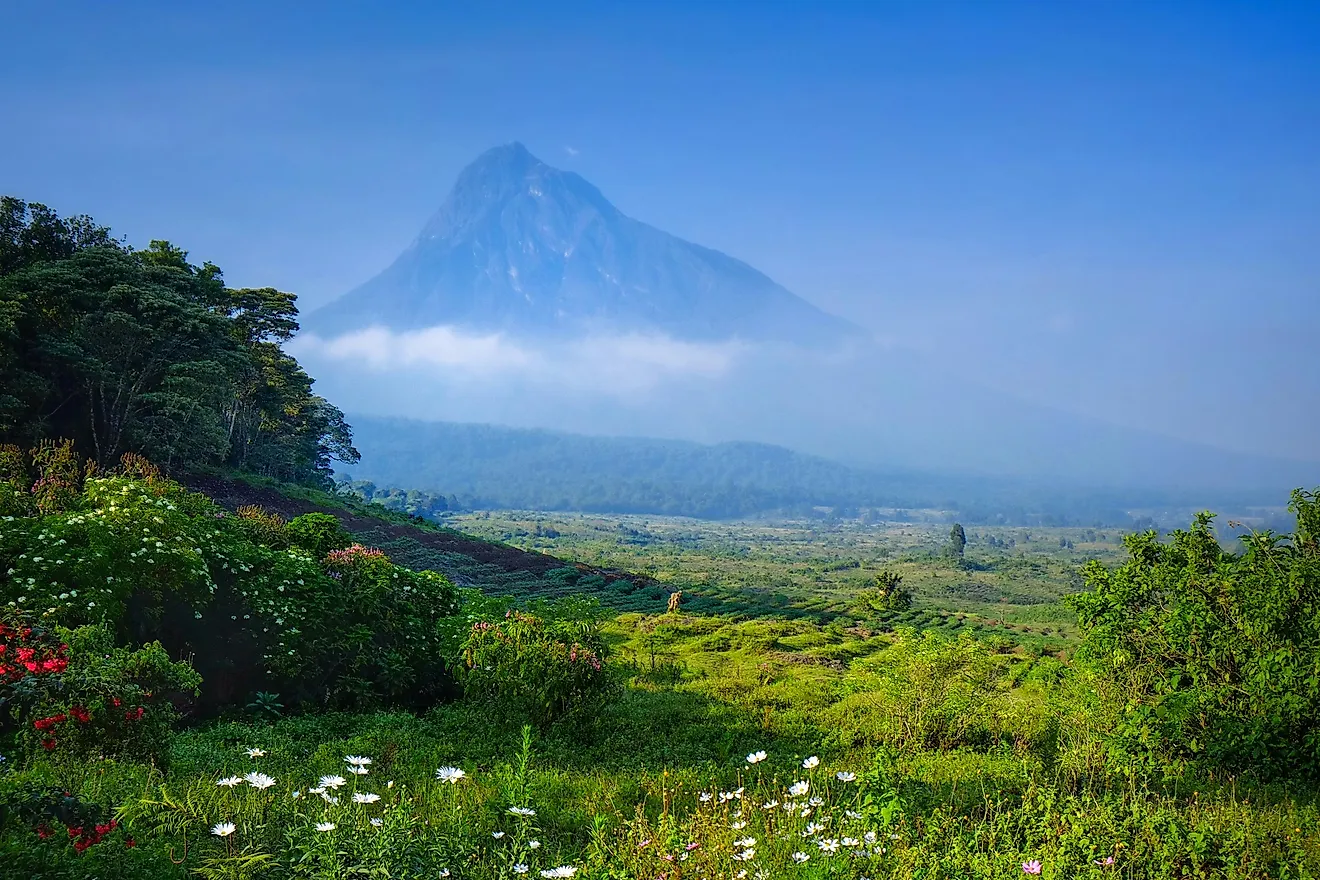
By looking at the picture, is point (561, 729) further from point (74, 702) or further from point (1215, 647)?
point (1215, 647)

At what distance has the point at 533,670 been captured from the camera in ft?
26.8

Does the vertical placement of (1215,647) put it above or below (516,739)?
above

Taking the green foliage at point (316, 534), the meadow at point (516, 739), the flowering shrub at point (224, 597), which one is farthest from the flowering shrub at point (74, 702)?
the green foliage at point (316, 534)

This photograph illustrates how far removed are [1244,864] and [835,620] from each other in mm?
36427

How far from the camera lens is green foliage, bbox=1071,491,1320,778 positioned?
698 centimetres

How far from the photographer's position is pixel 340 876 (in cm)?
330

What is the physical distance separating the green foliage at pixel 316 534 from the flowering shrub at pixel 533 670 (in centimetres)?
494

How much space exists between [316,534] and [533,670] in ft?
21.0

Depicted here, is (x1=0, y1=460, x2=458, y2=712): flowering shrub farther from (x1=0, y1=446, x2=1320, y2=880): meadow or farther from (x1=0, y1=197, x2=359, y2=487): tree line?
(x1=0, y1=197, x2=359, y2=487): tree line

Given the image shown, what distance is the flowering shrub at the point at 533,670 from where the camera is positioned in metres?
8.22

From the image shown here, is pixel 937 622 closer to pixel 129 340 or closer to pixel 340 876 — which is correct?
pixel 129 340

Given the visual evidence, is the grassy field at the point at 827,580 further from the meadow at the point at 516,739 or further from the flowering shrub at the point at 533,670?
the flowering shrub at the point at 533,670

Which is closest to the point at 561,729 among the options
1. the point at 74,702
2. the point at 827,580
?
the point at 74,702

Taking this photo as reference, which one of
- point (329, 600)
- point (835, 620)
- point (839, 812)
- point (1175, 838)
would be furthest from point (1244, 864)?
point (835, 620)
